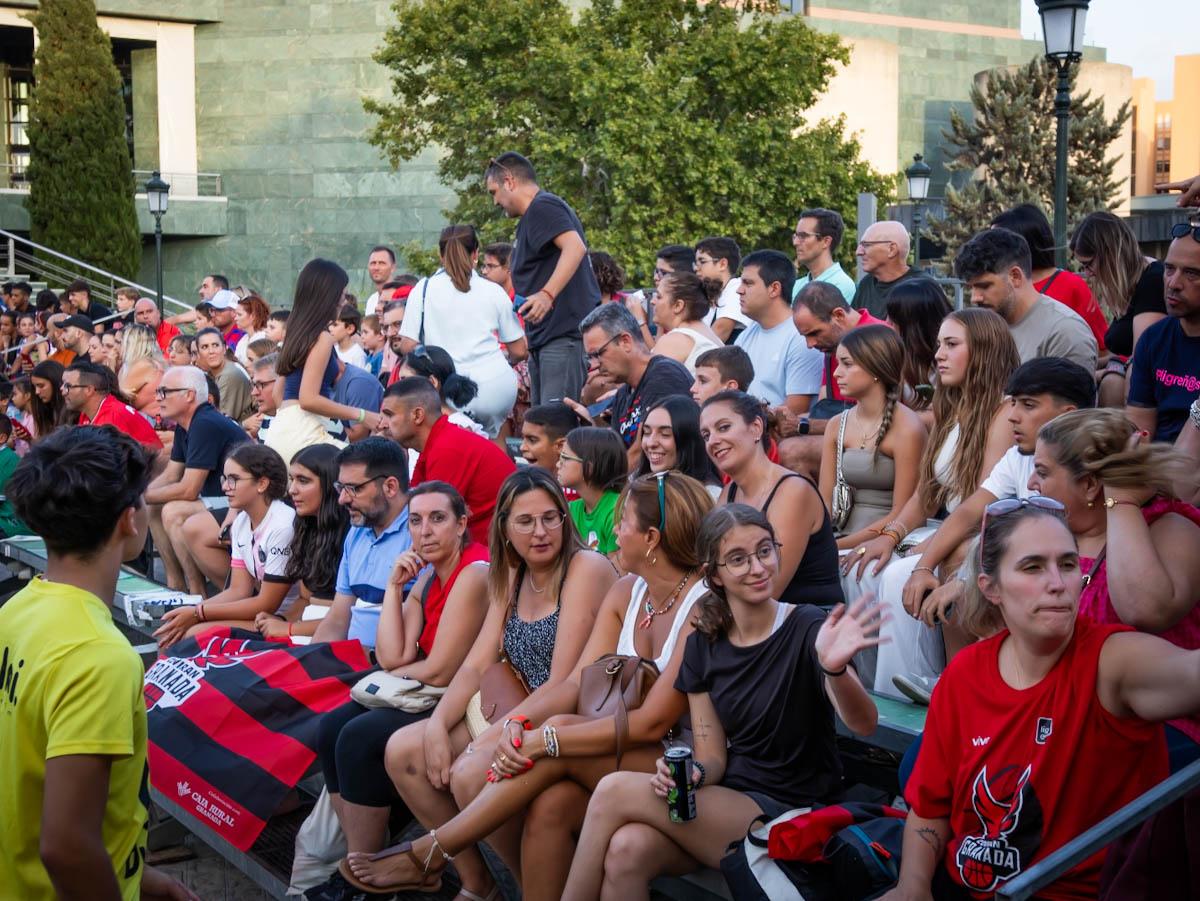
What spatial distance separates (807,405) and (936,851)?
12.7ft

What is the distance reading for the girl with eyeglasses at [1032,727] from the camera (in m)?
3.31

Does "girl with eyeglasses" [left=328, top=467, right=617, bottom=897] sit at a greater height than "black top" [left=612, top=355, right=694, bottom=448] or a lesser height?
lesser

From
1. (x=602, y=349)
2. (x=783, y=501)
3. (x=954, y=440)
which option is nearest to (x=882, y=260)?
(x=602, y=349)

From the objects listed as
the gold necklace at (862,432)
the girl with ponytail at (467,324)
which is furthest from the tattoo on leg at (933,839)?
the girl with ponytail at (467,324)

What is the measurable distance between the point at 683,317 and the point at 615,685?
144 inches

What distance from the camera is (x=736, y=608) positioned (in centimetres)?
435

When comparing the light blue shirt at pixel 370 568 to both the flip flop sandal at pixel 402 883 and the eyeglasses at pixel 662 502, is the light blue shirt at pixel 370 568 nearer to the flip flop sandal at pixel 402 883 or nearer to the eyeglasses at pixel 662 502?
the flip flop sandal at pixel 402 883

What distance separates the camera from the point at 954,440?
554cm

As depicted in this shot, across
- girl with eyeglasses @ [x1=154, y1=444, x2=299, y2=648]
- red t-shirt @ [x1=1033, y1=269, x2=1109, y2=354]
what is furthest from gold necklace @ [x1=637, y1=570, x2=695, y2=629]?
red t-shirt @ [x1=1033, y1=269, x2=1109, y2=354]

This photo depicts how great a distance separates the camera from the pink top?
3.62 m

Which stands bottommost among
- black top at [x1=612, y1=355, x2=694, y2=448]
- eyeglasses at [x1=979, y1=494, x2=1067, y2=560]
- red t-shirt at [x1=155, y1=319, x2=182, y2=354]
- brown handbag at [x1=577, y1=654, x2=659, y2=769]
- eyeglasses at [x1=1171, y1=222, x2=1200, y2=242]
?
brown handbag at [x1=577, y1=654, x2=659, y2=769]

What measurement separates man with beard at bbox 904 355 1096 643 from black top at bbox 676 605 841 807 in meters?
0.77

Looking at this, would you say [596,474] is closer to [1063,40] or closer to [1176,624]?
[1176,624]

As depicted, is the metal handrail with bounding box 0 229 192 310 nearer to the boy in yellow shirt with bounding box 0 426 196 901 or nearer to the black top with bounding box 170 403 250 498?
the black top with bounding box 170 403 250 498
